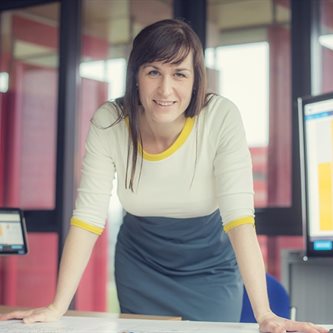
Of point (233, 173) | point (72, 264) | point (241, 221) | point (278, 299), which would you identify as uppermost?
point (233, 173)

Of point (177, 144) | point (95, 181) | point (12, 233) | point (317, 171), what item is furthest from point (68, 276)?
point (317, 171)

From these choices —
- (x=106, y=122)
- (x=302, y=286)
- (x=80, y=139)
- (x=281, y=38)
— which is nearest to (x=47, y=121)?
(x=80, y=139)

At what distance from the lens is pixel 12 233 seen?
2527 millimetres

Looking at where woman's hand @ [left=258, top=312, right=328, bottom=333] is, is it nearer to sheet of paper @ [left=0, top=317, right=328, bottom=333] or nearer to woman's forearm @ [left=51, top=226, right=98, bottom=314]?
sheet of paper @ [left=0, top=317, right=328, bottom=333]

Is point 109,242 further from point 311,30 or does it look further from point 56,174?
point 311,30

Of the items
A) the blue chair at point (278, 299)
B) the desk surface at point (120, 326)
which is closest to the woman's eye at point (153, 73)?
the desk surface at point (120, 326)

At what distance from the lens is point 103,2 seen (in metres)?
3.97

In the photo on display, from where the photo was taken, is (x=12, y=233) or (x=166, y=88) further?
(x=12, y=233)

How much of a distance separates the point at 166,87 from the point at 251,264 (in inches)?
17.1

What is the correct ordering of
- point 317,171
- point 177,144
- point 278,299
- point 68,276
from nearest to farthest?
point 68,276, point 177,144, point 278,299, point 317,171

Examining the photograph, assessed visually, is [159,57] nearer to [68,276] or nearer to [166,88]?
[166,88]

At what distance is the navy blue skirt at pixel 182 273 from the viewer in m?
1.73

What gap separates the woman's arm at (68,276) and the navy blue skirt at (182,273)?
17cm

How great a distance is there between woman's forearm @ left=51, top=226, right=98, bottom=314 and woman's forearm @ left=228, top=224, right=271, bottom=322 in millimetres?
348
